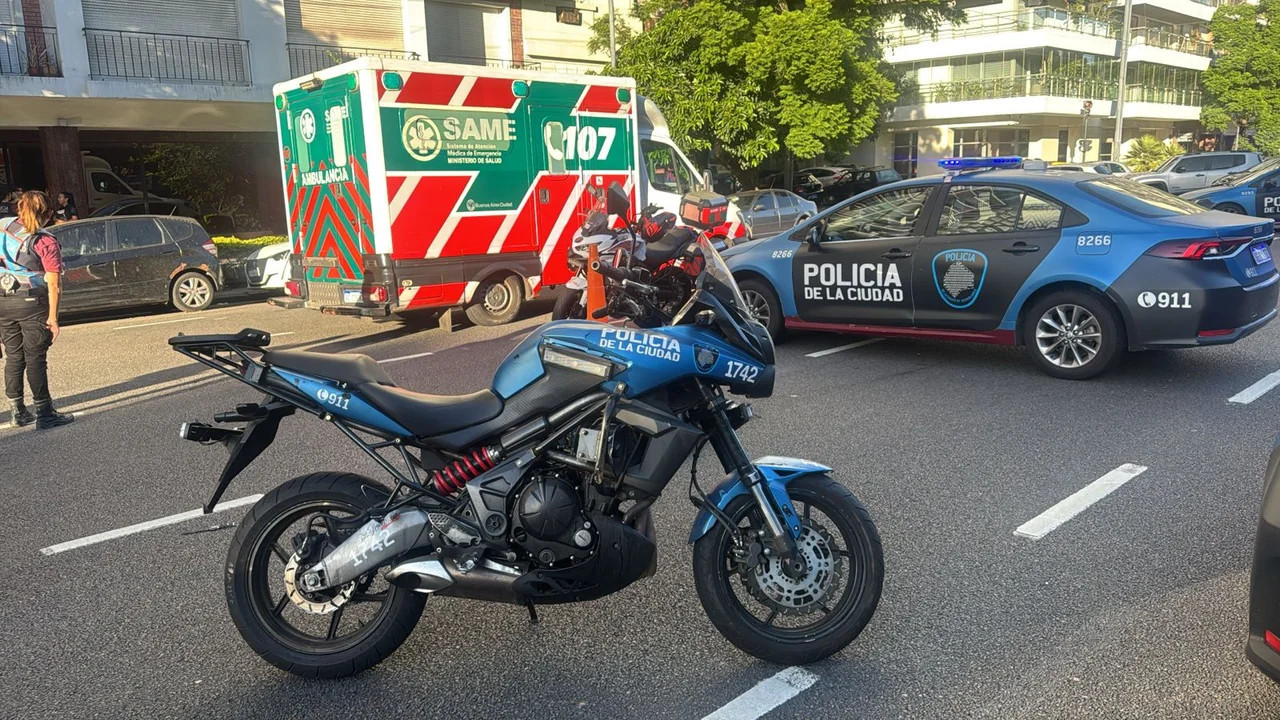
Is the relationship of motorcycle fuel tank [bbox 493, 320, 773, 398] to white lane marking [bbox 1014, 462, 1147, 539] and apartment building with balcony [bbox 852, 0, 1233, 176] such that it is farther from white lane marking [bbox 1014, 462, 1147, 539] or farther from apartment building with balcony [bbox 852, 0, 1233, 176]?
apartment building with balcony [bbox 852, 0, 1233, 176]

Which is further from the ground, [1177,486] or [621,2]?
[621,2]

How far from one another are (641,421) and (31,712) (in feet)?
7.37

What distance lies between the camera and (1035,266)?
7.43 m

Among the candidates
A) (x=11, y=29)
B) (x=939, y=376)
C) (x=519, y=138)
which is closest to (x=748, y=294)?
(x=939, y=376)

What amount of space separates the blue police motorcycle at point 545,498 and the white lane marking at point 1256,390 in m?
4.85

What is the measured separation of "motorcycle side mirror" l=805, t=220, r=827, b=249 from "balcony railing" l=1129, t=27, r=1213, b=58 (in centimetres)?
4691

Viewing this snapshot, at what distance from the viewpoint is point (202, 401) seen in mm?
7910

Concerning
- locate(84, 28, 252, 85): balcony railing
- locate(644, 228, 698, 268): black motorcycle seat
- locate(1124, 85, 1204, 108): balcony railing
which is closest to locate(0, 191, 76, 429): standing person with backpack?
locate(644, 228, 698, 268): black motorcycle seat

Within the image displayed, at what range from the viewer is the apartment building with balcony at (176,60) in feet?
57.5

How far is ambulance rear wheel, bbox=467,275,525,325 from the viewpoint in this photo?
1109 cm

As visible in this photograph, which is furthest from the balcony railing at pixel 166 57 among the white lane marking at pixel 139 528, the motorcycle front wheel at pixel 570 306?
the white lane marking at pixel 139 528

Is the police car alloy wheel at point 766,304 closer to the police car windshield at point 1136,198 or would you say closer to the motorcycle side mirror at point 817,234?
the motorcycle side mirror at point 817,234

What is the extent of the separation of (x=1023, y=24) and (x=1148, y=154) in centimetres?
903

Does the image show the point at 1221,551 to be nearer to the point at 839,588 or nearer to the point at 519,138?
the point at 839,588
